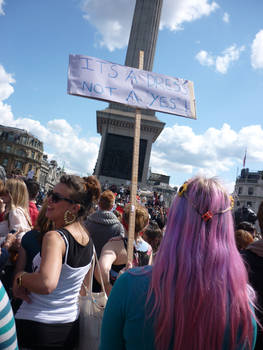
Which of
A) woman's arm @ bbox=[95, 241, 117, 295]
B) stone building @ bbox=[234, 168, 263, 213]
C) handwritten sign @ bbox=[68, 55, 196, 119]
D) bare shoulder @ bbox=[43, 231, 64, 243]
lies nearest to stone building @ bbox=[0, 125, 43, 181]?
stone building @ bbox=[234, 168, 263, 213]

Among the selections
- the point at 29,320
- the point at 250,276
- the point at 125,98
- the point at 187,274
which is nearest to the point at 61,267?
the point at 29,320

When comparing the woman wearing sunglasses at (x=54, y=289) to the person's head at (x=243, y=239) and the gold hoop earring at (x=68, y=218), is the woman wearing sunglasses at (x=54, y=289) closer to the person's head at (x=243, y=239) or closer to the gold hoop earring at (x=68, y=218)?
the gold hoop earring at (x=68, y=218)

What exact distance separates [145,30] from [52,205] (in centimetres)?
3195

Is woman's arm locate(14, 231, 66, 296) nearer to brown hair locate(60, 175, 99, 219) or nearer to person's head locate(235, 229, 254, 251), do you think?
brown hair locate(60, 175, 99, 219)

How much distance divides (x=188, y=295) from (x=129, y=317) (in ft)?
0.91

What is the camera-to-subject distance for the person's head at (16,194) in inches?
129

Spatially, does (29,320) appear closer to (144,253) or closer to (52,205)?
(52,205)

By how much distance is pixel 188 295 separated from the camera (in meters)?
1.19

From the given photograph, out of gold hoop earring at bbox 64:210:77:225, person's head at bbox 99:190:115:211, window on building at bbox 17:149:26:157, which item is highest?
window on building at bbox 17:149:26:157

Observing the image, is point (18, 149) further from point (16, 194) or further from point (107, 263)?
point (107, 263)

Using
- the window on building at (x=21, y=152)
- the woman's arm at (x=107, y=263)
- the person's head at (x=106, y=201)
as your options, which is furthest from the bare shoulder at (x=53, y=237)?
the window on building at (x=21, y=152)

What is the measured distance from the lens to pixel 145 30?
29656 millimetres

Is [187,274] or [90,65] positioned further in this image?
[90,65]

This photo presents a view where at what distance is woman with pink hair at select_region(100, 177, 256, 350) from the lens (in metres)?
1.16
